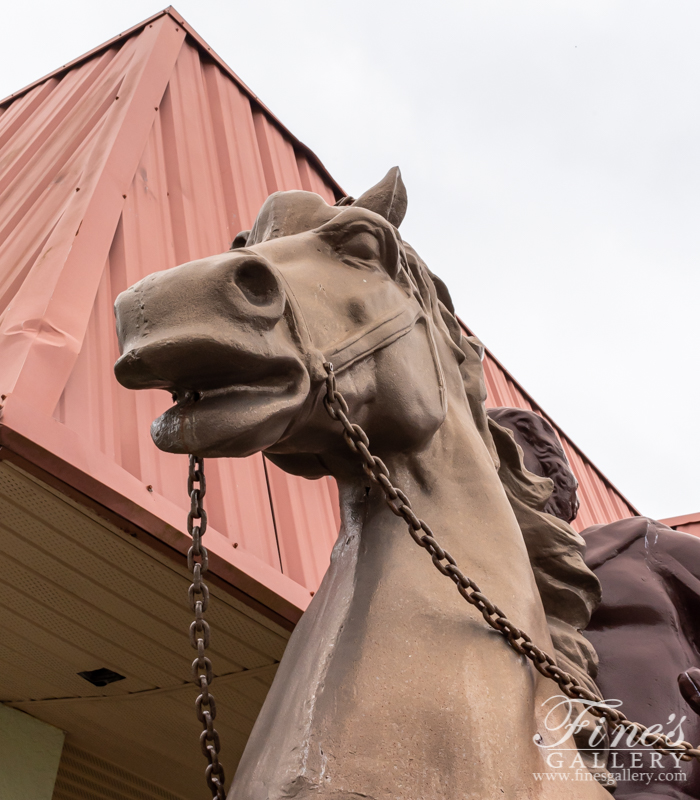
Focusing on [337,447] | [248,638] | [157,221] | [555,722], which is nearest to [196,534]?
[337,447]

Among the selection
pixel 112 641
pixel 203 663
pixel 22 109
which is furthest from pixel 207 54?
pixel 203 663

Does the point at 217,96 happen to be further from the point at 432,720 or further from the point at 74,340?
the point at 432,720

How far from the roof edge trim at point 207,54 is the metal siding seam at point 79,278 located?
0.67 metres

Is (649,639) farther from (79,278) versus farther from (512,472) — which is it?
(79,278)

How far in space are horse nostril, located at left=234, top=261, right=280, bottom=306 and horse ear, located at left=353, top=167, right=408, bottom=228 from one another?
18.0 inches

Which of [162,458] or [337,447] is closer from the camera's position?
[337,447]

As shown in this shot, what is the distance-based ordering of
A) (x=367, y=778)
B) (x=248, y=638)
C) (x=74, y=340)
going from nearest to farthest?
(x=367, y=778), (x=74, y=340), (x=248, y=638)

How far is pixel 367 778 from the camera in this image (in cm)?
101

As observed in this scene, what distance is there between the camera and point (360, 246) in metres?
1.45

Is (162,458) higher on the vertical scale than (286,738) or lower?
higher

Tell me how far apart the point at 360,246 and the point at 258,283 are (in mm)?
337

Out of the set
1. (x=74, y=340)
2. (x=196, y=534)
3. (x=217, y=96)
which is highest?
(x=217, y=96)

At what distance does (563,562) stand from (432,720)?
598 millimetres

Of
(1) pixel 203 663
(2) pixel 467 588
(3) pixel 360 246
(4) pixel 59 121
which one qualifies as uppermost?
(4) pixel 59 121
